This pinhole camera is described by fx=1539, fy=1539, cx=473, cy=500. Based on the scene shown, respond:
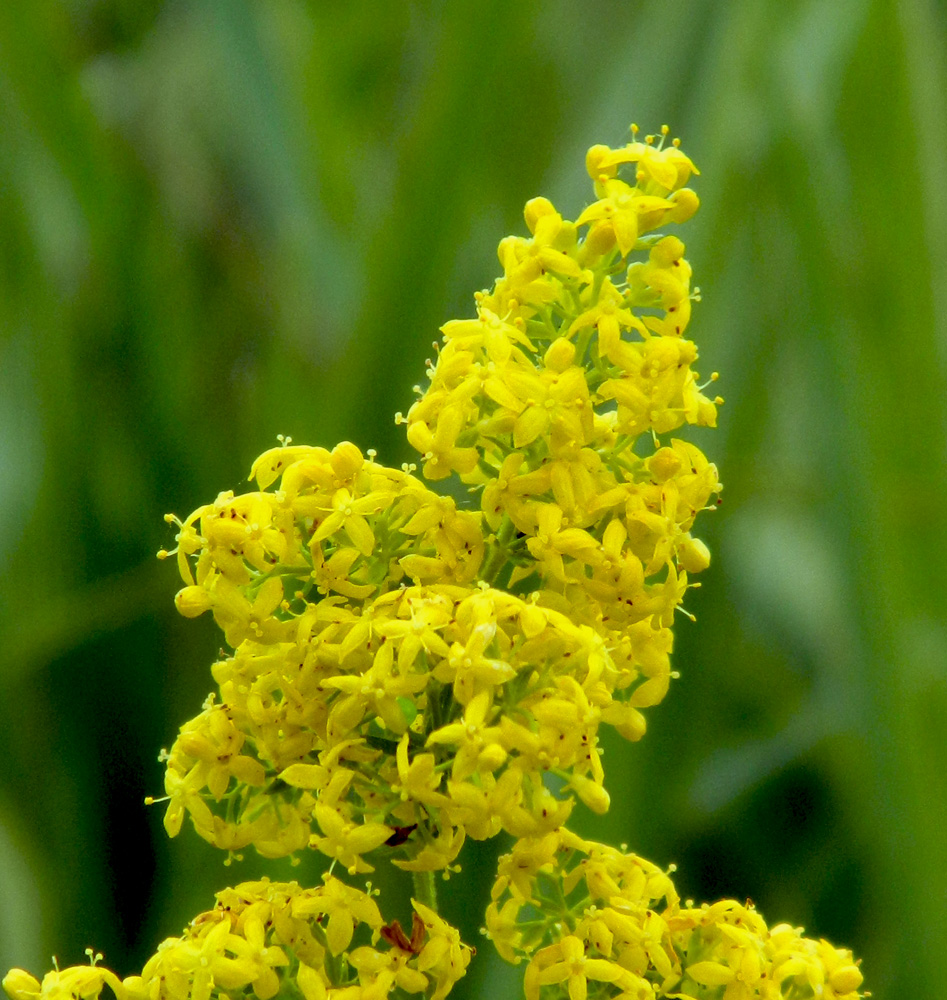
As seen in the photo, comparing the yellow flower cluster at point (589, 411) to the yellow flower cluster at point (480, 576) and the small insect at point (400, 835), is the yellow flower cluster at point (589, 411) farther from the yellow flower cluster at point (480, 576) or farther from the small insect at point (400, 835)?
the small insect at point (400, 835)

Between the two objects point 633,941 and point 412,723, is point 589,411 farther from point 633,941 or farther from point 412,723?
point 633,941

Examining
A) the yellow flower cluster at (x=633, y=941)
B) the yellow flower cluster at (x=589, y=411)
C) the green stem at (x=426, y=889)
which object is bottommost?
the yellow flower cluster at (x=633, y=941)

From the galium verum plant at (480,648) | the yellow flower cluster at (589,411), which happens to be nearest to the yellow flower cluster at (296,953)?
the galium verum plant at (480,648)

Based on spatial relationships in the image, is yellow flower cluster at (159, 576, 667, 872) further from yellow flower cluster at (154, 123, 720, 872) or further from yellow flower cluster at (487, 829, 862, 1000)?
yellow flower cluster at (487, 829, 862, 1000)

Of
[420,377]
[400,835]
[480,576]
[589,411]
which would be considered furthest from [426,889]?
[420,377]

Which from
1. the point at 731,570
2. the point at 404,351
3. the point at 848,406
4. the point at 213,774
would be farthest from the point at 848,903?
the point at 213,774

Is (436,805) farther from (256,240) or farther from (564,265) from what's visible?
(256,240)
